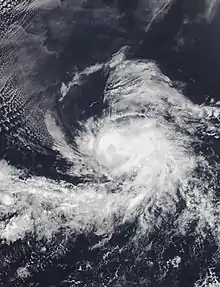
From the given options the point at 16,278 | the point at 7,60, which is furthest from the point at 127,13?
the point at 16,278

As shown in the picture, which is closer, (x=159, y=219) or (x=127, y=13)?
(x=159, y=219)

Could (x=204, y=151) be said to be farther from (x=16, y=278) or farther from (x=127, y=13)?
(x=16, y=278)

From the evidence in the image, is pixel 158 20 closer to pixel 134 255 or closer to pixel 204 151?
pixel 204 151

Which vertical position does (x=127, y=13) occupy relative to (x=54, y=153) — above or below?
above

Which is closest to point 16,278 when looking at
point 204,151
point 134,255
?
point 134,255

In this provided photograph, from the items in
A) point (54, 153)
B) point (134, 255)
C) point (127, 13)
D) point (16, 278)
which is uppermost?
point (127, 13)

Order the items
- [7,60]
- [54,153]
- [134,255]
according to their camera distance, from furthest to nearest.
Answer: [7,60] < [54,153] < [134,255]

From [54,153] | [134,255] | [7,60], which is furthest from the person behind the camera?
[7,60]
